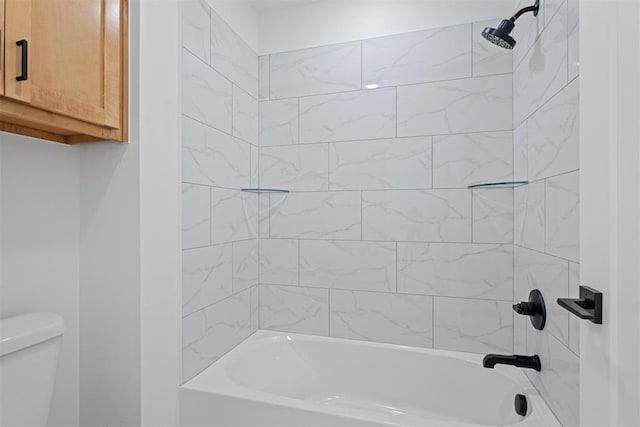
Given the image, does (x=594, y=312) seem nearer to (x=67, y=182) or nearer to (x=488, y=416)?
(x=488, y=416)

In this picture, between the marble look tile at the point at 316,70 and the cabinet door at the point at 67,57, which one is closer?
the cabinet door at the point at 67,57

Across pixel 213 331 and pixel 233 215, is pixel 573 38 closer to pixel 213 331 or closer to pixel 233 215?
pixel 233 215

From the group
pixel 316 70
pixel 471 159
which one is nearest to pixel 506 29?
pixel 471 159

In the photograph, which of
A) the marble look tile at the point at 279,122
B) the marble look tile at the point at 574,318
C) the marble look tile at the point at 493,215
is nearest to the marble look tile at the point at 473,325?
the marble look tile at the point at 493,215

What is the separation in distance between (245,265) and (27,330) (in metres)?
1.02

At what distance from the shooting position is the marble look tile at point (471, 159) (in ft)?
5.77

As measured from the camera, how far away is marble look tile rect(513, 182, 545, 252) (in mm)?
1370

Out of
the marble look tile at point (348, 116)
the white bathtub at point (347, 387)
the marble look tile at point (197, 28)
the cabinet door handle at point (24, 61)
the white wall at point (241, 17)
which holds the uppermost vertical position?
the white wall at point (241, 17)

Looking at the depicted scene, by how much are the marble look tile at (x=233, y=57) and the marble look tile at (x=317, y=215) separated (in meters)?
0.68

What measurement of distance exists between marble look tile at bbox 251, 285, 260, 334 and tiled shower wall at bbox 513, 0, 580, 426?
4.60 feet

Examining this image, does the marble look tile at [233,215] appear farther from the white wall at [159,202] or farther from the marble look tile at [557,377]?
the marble look tile at [557,377]

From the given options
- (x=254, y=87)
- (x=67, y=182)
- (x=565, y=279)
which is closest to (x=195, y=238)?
(x=67, y=182)

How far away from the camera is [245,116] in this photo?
2.02 m

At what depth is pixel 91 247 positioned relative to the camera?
1414 mm
